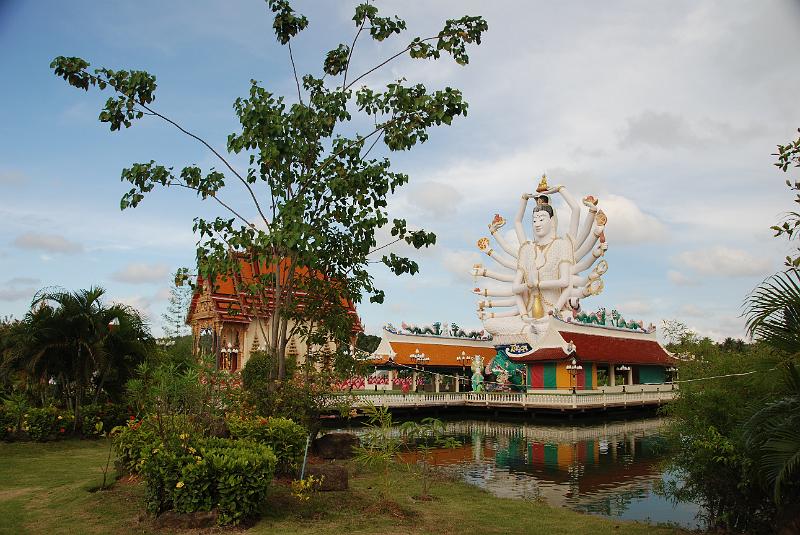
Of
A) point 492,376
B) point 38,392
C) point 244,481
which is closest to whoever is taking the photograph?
point 244,481

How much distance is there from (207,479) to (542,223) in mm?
36771

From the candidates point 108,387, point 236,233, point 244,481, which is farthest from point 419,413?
point 244,481

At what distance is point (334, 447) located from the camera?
532 inches

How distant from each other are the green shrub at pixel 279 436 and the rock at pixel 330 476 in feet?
1.86

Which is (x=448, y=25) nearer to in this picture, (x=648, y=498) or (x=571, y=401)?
(x=648, y=498)

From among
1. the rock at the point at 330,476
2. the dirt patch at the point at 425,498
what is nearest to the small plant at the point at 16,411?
the rock at the point at 330,476

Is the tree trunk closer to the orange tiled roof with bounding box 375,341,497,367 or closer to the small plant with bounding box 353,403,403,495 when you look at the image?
the small plant with bounding box 353,403,403,495

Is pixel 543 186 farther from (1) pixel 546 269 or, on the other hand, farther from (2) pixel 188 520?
(2) pixel 188 520

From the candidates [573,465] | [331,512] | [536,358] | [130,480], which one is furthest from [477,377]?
[331,512]

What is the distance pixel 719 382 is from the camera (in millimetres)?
8859

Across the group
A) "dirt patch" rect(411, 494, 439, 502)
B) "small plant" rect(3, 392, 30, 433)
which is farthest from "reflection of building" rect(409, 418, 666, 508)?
"small plant" rect(3, 392, 30, 433)

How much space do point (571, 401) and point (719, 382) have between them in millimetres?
20791

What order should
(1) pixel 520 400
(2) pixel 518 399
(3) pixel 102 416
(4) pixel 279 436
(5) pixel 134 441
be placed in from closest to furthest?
(5) pixel 134 441 → (4) pixel 279 436 → (3) pixel 102 416 → (1) pixel 520 400 → (2) pixel 518 399

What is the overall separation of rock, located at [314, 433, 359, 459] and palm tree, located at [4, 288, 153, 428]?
6412 millimetres
